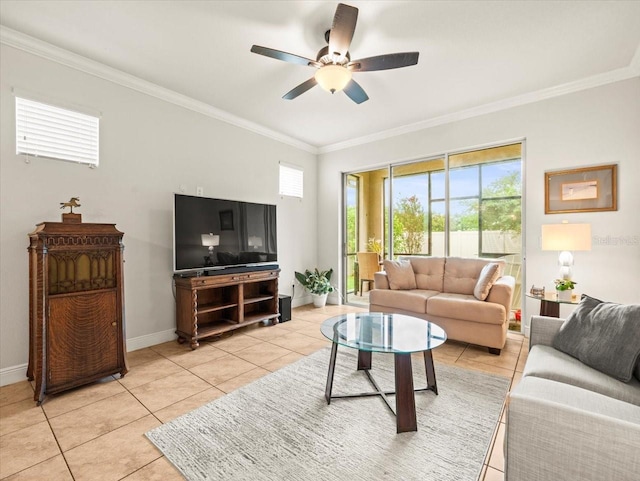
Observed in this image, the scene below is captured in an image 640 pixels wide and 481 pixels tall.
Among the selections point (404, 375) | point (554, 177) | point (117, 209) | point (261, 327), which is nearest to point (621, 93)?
point (554, 177)

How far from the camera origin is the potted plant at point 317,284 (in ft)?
16.6

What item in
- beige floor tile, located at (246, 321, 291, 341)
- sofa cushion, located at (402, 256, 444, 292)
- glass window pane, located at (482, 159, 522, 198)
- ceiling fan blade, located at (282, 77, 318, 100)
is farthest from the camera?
sofa cushion, located at (402, 256, 444, 292)

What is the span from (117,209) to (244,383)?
2.17 metres

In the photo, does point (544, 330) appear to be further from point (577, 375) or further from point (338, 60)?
point (338, 60)

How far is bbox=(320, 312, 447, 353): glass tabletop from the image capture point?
1960 millimetres

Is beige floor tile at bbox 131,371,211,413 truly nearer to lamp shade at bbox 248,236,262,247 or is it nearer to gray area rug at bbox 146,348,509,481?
gray area rug at bbox 146,348,509,481

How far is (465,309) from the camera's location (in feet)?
10.3

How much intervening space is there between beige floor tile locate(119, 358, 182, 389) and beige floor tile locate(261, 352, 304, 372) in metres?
0.81

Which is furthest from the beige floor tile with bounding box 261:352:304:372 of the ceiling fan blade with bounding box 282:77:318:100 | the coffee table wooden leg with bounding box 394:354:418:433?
the ceiling fan blade with bounding box 282:77:318:100

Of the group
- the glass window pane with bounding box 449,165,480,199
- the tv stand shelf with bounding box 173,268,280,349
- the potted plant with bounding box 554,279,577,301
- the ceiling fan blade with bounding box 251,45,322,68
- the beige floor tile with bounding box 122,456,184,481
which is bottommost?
the beige floor tile with bounding box 122,456,184,481

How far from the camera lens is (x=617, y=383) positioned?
4.95 feet

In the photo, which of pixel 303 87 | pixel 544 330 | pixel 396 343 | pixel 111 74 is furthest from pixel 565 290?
pixel 111 74

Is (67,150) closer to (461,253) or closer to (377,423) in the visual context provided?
(377,423)

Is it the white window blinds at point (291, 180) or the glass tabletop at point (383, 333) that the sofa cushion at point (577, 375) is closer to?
the glass tabletop at point (383, 333)
